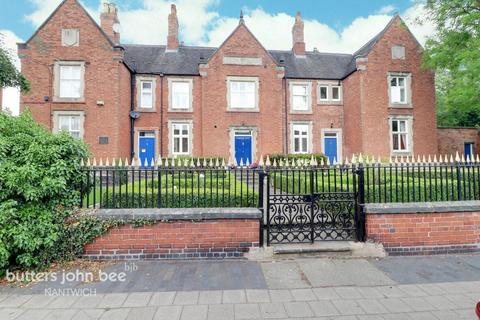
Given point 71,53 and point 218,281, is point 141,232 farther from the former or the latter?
point 71,53

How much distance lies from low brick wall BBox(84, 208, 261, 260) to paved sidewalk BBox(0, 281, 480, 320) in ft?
3.91

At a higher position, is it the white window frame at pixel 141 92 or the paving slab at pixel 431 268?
the white window frame at pixel 141 92

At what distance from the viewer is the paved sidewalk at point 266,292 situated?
3.47m

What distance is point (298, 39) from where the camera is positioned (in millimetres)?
21906

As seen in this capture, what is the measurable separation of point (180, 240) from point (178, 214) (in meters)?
0.50

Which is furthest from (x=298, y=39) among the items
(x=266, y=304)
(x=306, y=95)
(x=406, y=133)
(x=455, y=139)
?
(x=266, y=304)

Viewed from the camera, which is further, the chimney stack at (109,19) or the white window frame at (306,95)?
the white window frame at (306,95)

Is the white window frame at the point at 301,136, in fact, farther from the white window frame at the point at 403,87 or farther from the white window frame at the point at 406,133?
the white window frame at the point at 403,87

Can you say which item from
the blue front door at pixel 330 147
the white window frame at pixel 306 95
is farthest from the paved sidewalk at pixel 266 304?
the white window frame at pixel 306 95

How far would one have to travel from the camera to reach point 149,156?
59.5ft

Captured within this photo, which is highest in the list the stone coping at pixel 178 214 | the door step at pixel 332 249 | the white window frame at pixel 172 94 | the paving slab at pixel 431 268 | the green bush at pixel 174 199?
the white window frame at pixel 172 94

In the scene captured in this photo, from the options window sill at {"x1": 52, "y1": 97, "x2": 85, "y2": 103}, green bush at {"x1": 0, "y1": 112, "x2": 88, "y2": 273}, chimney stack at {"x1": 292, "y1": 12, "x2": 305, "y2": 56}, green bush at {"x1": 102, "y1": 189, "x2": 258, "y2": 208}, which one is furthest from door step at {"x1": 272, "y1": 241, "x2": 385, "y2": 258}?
chimney stack at {"x1": 292, "y1": 12, "x2": 305, "y2": 56}

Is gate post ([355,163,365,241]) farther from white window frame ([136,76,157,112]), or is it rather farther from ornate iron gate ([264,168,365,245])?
white window frame ([136,76,157,112])

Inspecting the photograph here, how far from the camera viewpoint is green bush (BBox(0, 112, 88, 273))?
14.8 feet
